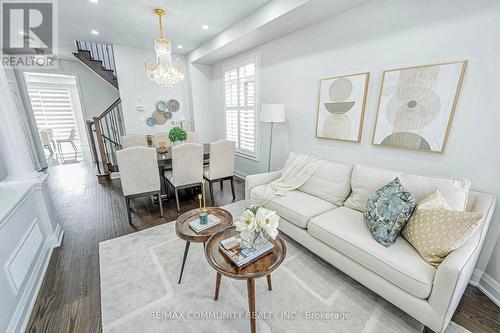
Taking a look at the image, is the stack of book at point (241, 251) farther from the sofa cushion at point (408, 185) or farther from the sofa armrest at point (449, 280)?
the sofa cushion at point (408, 185)

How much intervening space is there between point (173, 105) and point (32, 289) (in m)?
4.35

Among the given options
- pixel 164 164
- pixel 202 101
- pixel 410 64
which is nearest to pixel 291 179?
pixel 410 64

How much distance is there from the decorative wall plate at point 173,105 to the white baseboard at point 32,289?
361cm

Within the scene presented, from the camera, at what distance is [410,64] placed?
193 cm

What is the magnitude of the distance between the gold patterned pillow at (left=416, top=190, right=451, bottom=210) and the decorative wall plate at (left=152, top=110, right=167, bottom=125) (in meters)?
5.15

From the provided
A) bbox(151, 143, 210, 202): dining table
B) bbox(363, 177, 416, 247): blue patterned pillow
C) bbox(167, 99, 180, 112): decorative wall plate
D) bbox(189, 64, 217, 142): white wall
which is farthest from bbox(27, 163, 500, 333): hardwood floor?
bbox(167, 99, 180, 112): decorative wall plate

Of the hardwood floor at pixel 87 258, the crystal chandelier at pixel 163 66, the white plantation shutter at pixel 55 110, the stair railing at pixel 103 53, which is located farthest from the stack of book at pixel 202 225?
the white plantation shutter at pixel 55 110

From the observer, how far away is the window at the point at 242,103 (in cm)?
386

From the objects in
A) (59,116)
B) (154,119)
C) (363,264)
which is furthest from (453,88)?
(59,116)

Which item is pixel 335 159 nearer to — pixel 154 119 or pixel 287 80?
pixel 287 80

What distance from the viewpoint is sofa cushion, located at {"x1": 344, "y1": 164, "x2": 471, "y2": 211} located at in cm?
160

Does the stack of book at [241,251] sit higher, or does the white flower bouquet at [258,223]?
the white flower bouquet at [258,223]

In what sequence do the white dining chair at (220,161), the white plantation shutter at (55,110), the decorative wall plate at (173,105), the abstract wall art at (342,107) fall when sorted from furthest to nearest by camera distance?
the white plantation shutter at (55,110) → the decorative wall plate at (173,105) → the white dining chair at (220,161) → the abstract wall art at (342,107)

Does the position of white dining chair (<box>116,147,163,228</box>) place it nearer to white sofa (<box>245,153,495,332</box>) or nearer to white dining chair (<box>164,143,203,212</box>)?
white dining chair (<box>164,143,203,212</box>)
